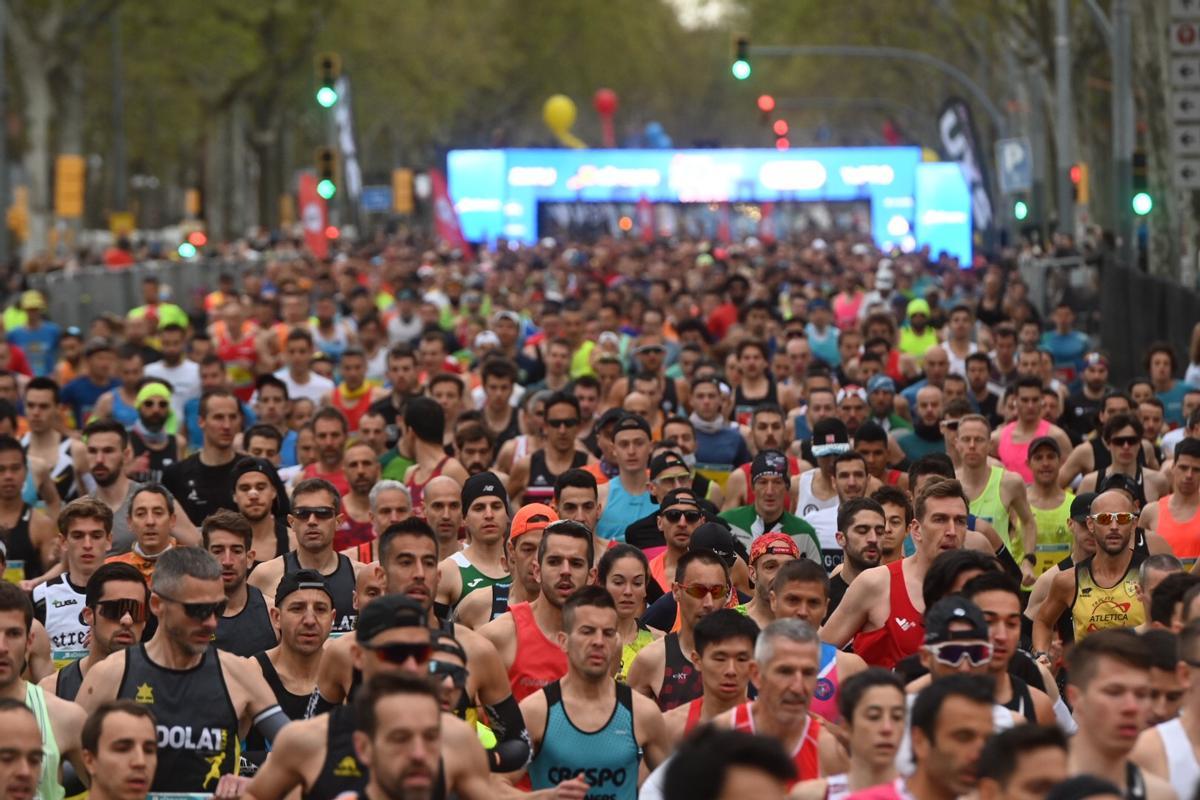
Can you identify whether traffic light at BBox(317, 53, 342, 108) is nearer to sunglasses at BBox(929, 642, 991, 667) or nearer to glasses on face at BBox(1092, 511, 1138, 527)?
glasses on face at BBox(1092, 511, 1138, 527)

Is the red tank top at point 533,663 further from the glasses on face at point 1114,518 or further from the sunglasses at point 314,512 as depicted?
the glasses on face at point 1114,518

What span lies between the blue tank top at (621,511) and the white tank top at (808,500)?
788 millimetres

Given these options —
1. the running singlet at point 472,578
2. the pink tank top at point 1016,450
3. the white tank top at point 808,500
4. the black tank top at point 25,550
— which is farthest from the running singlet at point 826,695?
the pink tank top at point 1016,450

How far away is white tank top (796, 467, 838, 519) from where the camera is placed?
13648 millimetres

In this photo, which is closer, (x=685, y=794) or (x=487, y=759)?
(x=685, y=794)

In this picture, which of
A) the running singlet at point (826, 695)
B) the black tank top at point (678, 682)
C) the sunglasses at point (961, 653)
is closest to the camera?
the sunglasses at point (961, 653)

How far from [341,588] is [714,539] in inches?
61.0

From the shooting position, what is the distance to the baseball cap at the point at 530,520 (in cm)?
1104

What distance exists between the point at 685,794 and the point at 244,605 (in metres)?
5.20

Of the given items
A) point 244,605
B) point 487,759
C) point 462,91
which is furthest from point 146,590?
point 462,91

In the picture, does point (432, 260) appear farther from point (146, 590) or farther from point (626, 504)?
point (146, 590)

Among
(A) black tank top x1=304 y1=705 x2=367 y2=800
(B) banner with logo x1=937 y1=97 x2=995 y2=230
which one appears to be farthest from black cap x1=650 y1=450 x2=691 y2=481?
(B) banner with logo x1=937 y1=97 x2=995 y2=230

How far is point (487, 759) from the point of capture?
7762mm

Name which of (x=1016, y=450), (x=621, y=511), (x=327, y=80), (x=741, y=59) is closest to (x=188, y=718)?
(x=621, y=511)
